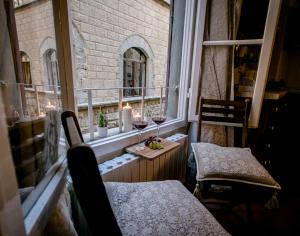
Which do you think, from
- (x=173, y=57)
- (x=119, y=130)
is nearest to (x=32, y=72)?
(x=119, y=130)

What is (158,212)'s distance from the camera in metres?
0.81

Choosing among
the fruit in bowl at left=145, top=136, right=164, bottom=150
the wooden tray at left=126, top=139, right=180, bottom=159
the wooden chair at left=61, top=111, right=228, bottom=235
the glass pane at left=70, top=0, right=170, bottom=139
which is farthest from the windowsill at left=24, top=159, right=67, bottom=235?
the glass pane at left=70, top=0, right=170, bottom=139

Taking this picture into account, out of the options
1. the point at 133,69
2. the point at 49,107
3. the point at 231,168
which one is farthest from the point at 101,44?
the point at 231,168

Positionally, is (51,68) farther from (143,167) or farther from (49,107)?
(143,167)

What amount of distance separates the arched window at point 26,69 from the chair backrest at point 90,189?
0.55m

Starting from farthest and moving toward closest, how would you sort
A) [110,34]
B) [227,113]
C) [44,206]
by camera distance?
1. [110,34]
2. [227,113]
3. [44,206]

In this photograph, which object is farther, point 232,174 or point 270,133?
point 270,133

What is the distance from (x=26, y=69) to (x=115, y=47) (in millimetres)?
2623

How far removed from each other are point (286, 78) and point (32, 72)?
10.1ft

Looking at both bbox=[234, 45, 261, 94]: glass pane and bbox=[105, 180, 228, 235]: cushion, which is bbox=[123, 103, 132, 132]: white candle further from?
bbox=[234, 45, 261, 94]: glass pane

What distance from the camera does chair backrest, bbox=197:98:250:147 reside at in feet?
5.07

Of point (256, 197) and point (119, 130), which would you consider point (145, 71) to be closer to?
point (119, 130)

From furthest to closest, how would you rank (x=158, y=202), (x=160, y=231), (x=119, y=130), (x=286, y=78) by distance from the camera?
1. (x=286, y=78)
2. (x=119, y=130)
3. (x=158, y=202)
4. (x=160, y=231)

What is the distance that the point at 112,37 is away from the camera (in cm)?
308
